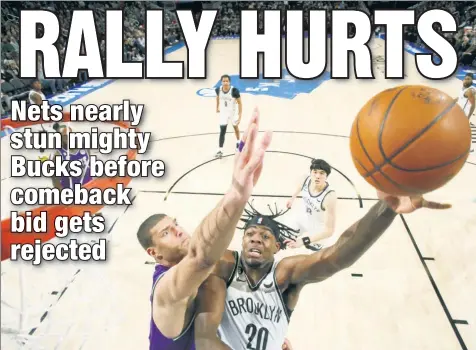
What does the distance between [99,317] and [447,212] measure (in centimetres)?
388

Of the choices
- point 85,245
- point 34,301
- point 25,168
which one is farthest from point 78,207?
point 25,168

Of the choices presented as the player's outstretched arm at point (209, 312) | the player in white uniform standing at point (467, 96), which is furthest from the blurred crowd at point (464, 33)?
the player's outstretched arm at point (209, 312)

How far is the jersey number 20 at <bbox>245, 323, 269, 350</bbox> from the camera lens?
2535 mm

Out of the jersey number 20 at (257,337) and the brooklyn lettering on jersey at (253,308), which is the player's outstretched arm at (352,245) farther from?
the jersey number 20 at (257,337)

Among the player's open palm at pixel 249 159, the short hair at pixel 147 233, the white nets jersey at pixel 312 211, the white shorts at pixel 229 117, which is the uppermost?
the white shorts at pixel 229 117

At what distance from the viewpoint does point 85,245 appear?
377 centimetres

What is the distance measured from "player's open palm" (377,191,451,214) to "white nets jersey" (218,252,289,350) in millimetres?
833

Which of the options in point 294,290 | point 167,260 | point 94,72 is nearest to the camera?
point 167,260

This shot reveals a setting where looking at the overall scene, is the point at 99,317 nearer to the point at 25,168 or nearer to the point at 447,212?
the point at 25,168

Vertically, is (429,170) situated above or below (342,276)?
above

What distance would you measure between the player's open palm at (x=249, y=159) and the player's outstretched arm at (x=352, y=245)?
728 mm

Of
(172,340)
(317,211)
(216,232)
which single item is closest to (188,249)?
(216,232)

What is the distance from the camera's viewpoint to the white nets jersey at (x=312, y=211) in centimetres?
423

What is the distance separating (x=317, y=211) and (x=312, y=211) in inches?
2.2
